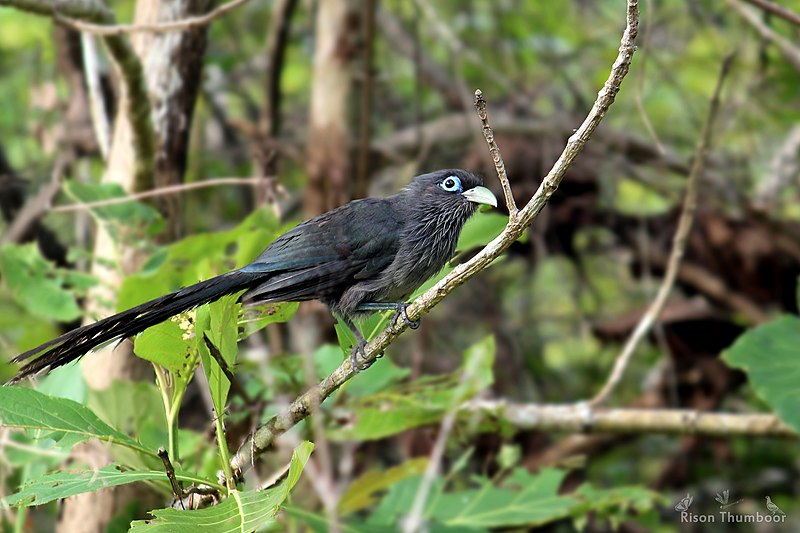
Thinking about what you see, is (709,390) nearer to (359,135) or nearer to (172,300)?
(359,135)

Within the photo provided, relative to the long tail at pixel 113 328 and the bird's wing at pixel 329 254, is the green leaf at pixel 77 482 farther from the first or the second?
the bird's wing at pixel 329 254

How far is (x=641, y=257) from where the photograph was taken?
5.58 metres

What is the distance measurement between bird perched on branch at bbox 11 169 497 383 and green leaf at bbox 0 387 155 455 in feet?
1.60

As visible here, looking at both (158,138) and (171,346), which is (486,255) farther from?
(158,138)

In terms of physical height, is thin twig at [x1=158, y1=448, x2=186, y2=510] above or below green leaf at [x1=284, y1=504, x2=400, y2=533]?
above

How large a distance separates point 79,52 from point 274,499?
432cm

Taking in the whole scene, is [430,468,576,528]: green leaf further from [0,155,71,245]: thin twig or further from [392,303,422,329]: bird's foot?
[0,155,71,245]: thin twig

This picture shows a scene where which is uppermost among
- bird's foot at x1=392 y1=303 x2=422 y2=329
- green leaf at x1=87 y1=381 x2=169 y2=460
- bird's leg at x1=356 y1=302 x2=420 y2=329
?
bird's foot at x1=392 y1=303 x2=422 y2=329

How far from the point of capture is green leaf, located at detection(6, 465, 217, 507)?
2021mm

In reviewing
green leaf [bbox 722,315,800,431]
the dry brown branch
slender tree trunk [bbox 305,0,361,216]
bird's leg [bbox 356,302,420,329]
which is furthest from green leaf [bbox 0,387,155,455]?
slender tree trunk [bbox 305,0,361,216]

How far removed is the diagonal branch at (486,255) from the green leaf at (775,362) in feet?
6.38

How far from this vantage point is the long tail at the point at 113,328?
240 cm

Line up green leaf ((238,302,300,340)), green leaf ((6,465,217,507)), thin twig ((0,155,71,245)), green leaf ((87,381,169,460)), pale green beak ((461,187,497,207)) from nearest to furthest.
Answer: green leaf ((6,465,217,507)) < green leaf ((238,302,300,340)) < green leaf ((87,381,169,460)) < pale green beak ((461,187,497,207)) < thin twig ((0,155,71,245))

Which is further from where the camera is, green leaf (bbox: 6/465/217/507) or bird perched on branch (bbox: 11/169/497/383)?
bird perched on branch (bbox: 11/169/497/383)
